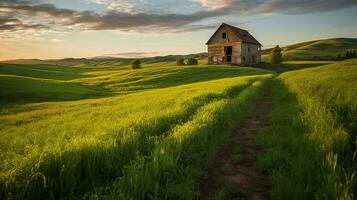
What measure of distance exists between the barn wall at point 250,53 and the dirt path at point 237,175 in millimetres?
65397

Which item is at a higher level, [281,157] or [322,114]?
[322,114]

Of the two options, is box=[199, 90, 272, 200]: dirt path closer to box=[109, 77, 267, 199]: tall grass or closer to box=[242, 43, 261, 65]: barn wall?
box=[109, 77, 267, 199]: tall grass

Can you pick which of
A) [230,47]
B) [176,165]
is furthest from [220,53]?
[176,165]

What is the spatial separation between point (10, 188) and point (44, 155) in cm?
103

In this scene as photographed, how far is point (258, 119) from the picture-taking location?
13.9 m

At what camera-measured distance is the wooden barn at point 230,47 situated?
234 feet

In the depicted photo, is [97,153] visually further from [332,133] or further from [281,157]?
[332,133]

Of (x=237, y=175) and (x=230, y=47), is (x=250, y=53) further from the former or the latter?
(x=237, y=175)

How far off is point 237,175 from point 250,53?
73761 millimetres

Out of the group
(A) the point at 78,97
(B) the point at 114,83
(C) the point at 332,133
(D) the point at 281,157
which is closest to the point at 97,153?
(D) the point at 281,157

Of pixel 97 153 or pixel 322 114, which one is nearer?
pixel 97 153

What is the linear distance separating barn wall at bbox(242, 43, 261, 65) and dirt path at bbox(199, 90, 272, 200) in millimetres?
65397

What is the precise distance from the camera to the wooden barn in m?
71.4

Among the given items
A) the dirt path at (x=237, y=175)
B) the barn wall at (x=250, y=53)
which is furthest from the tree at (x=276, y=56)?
the dirt path at (x=237, y=175)
